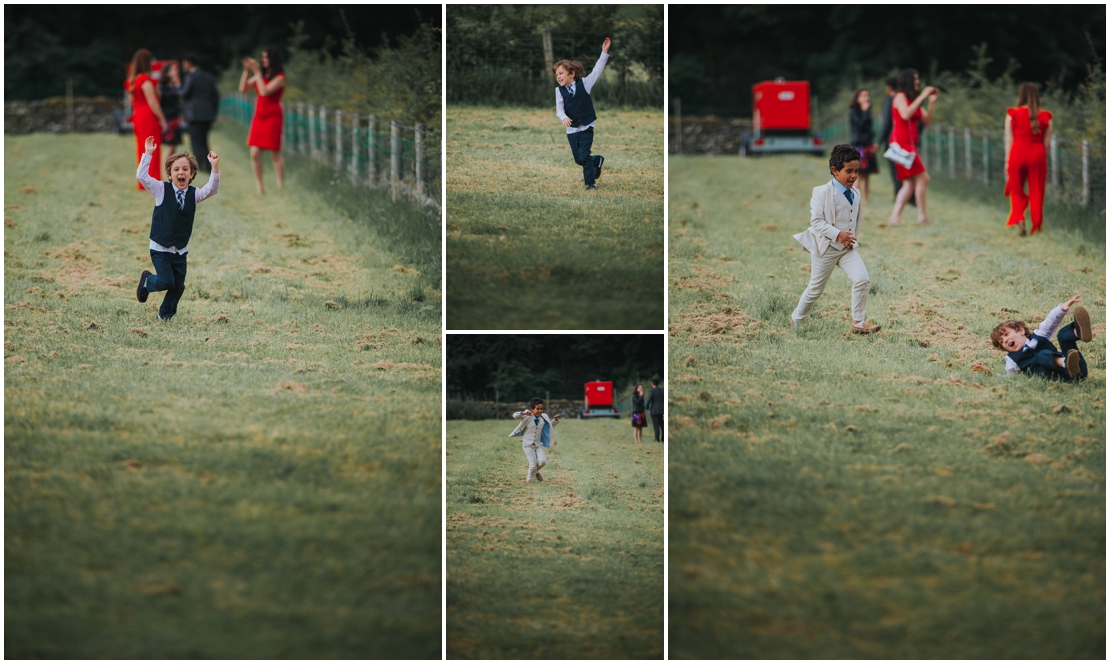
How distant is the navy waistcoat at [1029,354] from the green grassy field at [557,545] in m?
2.16

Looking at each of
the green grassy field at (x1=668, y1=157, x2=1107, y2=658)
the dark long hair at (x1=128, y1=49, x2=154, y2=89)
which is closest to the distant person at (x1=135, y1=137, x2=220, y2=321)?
the dark long hair at (x1=128, y1=49, x2=154, y2=89)

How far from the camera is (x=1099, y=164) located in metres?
9.30

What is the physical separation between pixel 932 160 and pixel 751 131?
2.65 metres

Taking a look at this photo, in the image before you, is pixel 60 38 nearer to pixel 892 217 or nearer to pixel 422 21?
pixel 422 21

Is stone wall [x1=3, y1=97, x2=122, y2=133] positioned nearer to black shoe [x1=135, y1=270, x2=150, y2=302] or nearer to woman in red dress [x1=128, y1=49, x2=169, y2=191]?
woman in red dress [x1=128, y1=49, x2=169, y2=191]

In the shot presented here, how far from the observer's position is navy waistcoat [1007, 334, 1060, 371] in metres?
6.13

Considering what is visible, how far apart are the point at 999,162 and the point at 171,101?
8.25 meters

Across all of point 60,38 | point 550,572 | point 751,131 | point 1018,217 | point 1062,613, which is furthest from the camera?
point 751,131

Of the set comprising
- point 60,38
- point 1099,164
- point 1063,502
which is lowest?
point 1063,502

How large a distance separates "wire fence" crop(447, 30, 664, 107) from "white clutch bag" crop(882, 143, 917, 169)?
309 centimetres

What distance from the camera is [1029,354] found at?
614cm

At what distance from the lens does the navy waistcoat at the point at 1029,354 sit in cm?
613

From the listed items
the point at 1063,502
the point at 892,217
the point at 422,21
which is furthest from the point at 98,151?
the point at 1063,502

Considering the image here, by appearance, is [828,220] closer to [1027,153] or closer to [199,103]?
[1027,153]
